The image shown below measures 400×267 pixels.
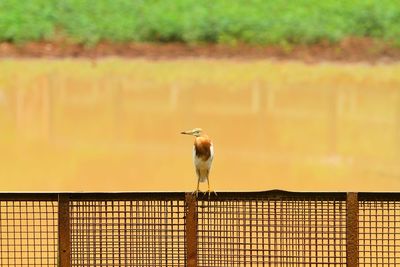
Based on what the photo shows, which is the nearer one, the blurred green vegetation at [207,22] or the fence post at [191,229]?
the fence post at [191,229]

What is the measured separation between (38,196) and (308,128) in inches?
457

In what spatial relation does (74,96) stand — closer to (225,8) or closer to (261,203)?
(225,8)

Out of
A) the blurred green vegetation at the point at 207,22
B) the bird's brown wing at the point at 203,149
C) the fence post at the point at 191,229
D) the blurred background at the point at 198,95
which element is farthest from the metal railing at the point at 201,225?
the blurred green vegetation at the point at 207,22

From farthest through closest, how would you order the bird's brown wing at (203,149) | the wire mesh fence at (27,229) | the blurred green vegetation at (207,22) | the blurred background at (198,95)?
the blurred green vegetation at (207,22)
the blurred background at (198,95)
the bird's brown wing at (203,149)
the wire mesh fence at (27,229)

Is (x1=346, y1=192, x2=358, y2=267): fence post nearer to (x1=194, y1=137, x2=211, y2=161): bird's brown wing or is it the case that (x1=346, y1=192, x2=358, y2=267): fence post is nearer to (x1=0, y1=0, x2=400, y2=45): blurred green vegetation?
(x1=194, y1=137, x2=211, y2=161): bird's brown wing

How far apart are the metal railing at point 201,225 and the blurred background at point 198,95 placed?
20.6 ft

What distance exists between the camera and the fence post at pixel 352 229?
15.9ft

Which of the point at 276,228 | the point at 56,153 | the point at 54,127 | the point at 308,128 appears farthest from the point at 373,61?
the point at 276,228

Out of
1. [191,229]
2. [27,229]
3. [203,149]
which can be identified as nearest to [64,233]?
[27,229]

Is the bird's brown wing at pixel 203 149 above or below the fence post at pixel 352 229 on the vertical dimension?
above

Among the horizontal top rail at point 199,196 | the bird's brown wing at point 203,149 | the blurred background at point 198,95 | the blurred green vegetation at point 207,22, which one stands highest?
the blurred green vegetation at point 207,22

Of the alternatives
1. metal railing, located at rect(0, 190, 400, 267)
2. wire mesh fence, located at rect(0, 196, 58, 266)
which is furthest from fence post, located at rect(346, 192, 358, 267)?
wire mesh fence, located at rect(0, 196, 58, 266)

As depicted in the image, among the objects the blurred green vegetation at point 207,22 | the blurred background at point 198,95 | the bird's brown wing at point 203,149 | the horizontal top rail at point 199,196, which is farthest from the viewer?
the blurred green vegetation at point 207,22

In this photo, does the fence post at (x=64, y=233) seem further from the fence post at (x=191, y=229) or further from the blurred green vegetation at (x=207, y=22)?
the blurred green vegetation at (x=207, y=22)
